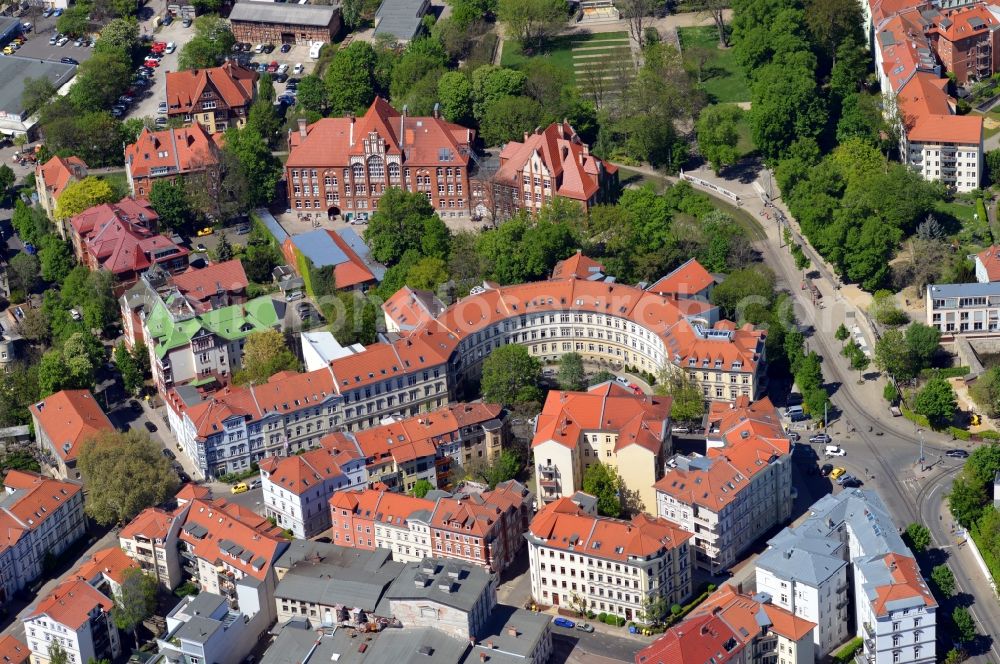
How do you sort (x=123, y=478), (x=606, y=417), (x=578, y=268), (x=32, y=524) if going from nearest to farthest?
(x=606, y=417), (x=32, y=524), (x=123, y=478), (x=578, y=268)

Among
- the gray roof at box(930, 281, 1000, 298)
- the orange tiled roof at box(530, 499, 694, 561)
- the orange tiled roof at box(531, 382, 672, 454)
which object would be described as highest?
the gray roof at box(930, 281, 1000, 298)

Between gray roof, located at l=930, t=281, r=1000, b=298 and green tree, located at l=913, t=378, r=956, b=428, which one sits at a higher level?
gray roof, located at l=930, t=281, r=1000, b=298

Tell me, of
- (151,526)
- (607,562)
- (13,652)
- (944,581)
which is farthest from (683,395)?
(13,652)

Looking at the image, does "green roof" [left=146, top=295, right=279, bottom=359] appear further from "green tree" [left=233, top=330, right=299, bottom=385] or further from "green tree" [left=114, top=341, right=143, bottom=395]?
"green tree" [left=233, top=330, right=299, bottom=385]

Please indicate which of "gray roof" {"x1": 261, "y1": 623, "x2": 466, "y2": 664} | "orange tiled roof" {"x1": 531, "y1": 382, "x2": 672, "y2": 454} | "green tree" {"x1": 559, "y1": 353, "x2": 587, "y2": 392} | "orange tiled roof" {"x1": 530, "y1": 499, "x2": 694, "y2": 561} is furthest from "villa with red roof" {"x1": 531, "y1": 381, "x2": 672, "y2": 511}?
"gray roof" {"x1": 261, "y1": 623, "x2": 466, "y2": 664}

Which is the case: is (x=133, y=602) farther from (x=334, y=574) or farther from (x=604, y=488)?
(x=604, y=488)

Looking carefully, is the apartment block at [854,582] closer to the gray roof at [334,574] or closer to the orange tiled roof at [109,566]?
the gray roof at [334,574]
